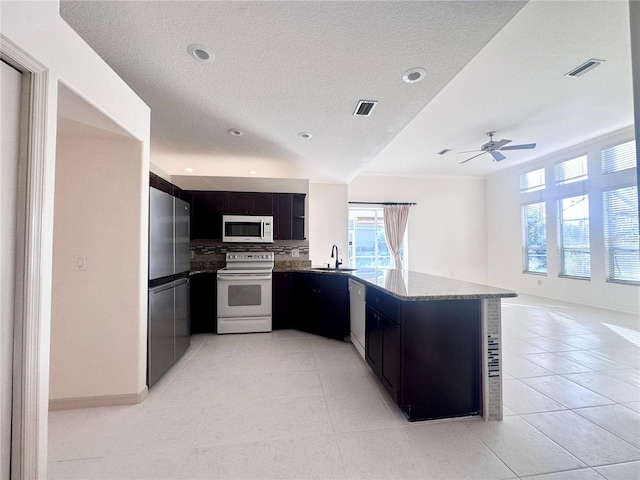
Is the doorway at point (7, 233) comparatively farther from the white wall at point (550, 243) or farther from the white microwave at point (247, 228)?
the white wall at point (550, 243)

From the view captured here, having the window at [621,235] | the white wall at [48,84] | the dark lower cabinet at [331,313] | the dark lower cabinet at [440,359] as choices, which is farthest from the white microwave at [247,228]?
the window at [621,235]

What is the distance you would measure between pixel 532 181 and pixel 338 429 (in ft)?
23.2

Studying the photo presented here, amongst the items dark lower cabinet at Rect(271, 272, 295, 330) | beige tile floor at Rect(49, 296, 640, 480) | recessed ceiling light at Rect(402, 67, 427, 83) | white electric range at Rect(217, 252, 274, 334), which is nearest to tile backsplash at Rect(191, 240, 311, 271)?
dark lower cabinet at Rect(271, 272, 295, 330)

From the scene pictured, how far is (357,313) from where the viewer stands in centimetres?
306

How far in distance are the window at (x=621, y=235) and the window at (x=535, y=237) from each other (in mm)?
1195

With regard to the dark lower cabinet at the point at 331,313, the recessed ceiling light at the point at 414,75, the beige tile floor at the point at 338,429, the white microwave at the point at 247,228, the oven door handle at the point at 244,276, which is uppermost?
the recessed ceiling light at the point at 414,75

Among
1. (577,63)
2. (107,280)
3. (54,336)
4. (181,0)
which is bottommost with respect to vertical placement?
(54,336)

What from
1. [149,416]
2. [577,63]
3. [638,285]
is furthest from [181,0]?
[638,285]

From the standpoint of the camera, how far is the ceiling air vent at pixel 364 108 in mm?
2398

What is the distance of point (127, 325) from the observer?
80.0 inches

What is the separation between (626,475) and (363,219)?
602 centimetres

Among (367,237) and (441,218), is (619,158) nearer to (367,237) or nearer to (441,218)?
(441,218)

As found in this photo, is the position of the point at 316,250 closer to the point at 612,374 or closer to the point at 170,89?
the point at 170,89

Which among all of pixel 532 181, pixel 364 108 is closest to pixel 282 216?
pixel 364 108
